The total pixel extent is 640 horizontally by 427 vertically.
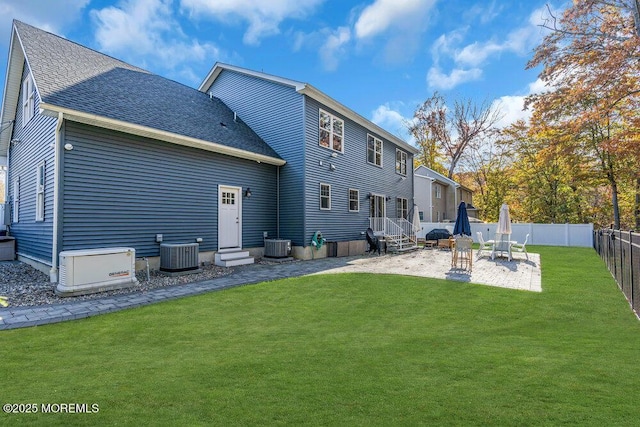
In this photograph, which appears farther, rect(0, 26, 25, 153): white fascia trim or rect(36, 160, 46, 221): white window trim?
rect(0, 26, 25, 153): white fascia trim

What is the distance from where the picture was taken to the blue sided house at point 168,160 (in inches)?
308

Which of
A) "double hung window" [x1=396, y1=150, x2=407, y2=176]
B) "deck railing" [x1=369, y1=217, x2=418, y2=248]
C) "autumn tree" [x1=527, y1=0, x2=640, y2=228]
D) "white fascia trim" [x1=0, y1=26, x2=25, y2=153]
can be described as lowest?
"deck railing" [x1=369, y1=217, x2=418, y2=248]

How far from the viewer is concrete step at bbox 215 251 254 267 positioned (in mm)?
10227

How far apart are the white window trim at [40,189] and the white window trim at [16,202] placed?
12.0ft

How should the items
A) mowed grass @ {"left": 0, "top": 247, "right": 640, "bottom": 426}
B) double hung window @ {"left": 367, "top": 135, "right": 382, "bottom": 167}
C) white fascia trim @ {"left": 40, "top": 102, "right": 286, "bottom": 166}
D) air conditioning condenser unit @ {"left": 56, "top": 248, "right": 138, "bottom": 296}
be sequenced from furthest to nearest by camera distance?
1. double hung window @ {"left": 367, "top": 135, "right": 382, "bottom": 167}
2. white fascia trim @ {"left": 40, "top": 102, "right": 286, "bottom": 166}
3. air conditioning condenser unit @ {"left": 56, "top": 248, "right": 138, "bottom": 296}
4. mowed grass @ {"left": 0, "top": 247, "right": 640, "bottom": 426}

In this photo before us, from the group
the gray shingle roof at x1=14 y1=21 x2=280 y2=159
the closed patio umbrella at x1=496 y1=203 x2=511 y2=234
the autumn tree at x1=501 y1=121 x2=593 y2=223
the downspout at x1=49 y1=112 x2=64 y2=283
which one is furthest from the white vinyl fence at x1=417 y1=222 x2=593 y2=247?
the downspout at x1=49 y1=112 x2=64 y2=283

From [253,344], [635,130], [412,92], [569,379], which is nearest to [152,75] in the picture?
[253,344]

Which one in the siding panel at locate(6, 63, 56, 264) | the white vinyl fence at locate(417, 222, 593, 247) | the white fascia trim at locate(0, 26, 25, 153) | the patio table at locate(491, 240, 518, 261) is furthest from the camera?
the white vinyl fence at locate(417, 222, 593, 247)

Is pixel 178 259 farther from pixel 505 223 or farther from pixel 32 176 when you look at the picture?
pixel 505 223

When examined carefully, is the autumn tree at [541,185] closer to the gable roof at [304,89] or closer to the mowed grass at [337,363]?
the gable roof at [304,89]

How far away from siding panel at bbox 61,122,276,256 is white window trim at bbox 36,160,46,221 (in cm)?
155

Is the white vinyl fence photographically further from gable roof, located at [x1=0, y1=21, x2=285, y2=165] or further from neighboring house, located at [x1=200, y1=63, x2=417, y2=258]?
gable roof, located at [x1=0, y1=21, x2=285, y2=165]

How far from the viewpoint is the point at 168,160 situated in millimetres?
9359

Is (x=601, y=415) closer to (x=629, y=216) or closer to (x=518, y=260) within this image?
(x=518, y=260)
